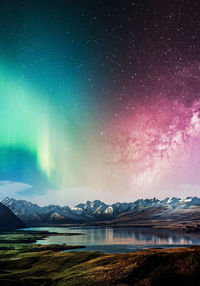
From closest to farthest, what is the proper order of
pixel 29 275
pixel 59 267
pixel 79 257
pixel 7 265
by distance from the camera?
pixel 29 275, pixel 59 267, pixel 7 265, pixel 79 257

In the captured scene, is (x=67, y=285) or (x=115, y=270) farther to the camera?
(x=115, y=270)

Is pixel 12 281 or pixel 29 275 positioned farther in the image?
pixel 29 275

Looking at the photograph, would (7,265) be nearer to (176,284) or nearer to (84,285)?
(84,285)

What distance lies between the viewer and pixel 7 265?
82.6 metres

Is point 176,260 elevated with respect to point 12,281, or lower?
elevated

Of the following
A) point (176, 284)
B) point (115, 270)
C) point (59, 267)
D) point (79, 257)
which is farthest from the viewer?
point (79, 257)

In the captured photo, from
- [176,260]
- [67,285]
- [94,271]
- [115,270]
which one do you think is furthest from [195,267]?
[67,285]

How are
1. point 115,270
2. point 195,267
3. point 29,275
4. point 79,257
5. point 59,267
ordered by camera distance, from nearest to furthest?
1. point 195,267
2. point 115,270
3. point 29,275
4. point 59,267
5. point 79,257

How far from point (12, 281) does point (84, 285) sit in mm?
17170

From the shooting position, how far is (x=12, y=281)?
2211 inches

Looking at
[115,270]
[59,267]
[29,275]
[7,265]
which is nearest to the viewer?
[115,270]

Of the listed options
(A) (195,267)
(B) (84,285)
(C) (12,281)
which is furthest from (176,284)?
(C) (12,281)

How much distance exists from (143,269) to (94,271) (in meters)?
12.6

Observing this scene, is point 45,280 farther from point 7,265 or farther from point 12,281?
point 7,265
